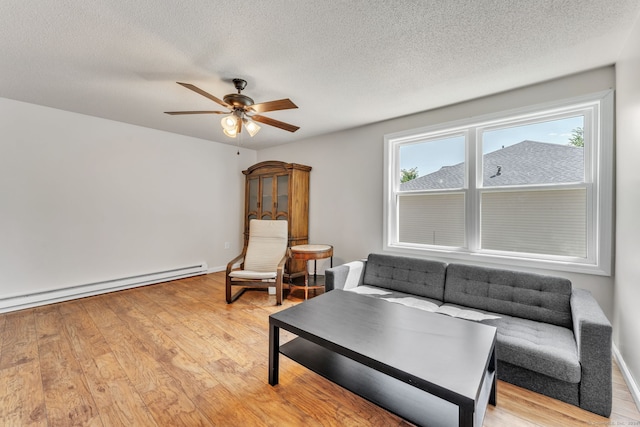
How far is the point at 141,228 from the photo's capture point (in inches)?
152

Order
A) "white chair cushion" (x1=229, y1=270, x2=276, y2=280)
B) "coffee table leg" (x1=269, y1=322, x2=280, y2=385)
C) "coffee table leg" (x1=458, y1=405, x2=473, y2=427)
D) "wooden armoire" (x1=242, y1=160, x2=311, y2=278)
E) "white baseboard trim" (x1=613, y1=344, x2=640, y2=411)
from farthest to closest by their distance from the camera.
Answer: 1. "wooden armoire" (x1=242, y1=160, x2=311, y2=278)
2. "white chair cushion" (x1=229, y1=270, x2=276, y2=280)
3. "coffee table leg" (x1=269, y1=322, x2=280, y2=385)
4. "white baseboard trim" (x1=613, y1=344, x2=640, y2=411)
5. "coffee table leg" (x1=458, y1=405, x2=473, y2=427)

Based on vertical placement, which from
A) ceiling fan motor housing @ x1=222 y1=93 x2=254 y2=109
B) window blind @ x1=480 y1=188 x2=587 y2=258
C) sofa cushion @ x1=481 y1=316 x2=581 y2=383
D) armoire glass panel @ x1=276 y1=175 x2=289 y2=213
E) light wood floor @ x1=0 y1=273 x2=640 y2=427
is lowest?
light wood floor @ x1=0 y1=273 x2=640 y2=427

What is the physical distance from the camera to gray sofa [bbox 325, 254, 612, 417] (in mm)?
1469

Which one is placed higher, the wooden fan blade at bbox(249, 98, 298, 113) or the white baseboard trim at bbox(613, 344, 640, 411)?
the wooden fan blade at bbox(249, 98, 298, 113)

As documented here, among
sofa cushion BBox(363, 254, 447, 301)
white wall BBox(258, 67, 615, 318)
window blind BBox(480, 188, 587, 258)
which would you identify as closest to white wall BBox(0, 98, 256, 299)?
white wall BBox(258, 67, 615, 318)

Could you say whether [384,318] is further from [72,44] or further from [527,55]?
[72,44]

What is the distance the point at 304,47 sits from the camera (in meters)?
1.91

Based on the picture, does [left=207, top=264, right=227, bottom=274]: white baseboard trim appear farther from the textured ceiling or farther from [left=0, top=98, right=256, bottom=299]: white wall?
the textured ceiling

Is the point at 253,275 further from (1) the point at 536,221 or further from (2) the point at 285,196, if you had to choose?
(1) the point at 536,221

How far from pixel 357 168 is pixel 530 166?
195 centimetres

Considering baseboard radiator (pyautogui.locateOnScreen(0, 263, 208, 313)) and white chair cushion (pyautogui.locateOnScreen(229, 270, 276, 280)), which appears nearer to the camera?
baseboard radiator (pyautogui.locateOnScreen(0, 263, 208, 313))

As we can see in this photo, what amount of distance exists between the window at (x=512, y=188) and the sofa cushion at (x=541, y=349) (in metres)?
0.80

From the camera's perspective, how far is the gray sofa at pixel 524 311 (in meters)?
1.47

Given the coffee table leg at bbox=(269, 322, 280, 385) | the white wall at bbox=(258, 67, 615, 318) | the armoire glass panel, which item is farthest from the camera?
the armoire glass panel
